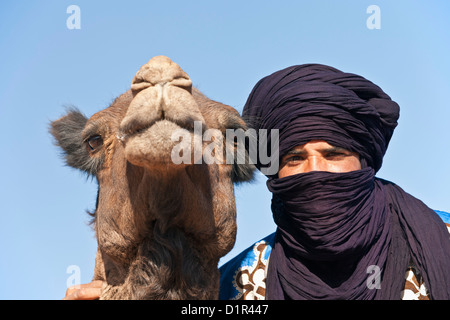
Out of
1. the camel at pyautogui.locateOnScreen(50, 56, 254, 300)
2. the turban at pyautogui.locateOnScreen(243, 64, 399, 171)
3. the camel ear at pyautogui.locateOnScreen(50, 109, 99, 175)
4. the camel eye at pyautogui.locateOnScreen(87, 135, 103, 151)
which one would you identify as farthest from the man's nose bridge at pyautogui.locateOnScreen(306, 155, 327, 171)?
the camel ear at pyautogui.locateOnScreen(50, 109, 99, 175)

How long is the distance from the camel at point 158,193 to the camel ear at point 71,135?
20 centimetres

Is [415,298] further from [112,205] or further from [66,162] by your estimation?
[66,162]

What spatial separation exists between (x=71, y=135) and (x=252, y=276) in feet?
5.61

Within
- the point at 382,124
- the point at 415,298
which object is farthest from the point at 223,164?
the point at 415,298

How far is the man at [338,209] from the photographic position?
4.12 m

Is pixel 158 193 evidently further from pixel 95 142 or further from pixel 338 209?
pixel 338 209

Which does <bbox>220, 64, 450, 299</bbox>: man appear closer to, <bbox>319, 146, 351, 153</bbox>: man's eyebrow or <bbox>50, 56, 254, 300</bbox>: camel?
<bbox>319, 146, 351, 153</bbox>: man's eyebrow

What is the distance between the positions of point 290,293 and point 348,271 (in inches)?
17.4

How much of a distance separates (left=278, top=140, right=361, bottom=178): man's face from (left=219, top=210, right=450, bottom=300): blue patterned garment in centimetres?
77

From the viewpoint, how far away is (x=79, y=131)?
170 inches

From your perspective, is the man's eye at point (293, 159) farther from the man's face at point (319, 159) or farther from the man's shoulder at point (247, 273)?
the man's shoulder at point (247, 273)

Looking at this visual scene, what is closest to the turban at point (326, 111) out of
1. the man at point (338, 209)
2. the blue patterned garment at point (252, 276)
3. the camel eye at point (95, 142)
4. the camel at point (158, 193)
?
the man at point (338, 209)
